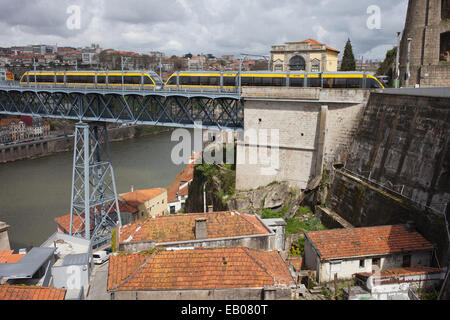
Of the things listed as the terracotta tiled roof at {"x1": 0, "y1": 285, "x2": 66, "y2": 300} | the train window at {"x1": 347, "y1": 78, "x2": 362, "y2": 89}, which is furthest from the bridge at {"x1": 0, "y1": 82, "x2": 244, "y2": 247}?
the terracotta tiled roof at {"x1": 0, "y1": 285, "x2": 66, "y2": 300}

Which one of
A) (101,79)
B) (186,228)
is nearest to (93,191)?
(101,79)

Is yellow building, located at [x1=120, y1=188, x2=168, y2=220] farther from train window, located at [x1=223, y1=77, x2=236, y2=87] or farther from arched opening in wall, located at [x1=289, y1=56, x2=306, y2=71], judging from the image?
arched opening in wall, located at [x1=289, y1=56, x2=306, y2=71]

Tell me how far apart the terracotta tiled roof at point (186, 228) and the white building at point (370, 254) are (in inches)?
80.1

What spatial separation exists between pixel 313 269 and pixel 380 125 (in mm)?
6635

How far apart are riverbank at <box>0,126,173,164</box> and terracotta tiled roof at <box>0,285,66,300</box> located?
44972 millimetres

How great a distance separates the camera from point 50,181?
121 ft

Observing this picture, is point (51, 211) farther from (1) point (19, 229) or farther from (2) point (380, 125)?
(2) point (380, 125)

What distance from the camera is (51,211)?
2842 cm

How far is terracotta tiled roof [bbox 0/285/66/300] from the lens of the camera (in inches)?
329

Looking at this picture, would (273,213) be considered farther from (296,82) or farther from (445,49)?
(445,49)

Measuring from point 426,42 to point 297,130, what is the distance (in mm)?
7894

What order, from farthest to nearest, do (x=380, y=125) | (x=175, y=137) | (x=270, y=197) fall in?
(x=175, y=137), (x=270, y=197), (x=380, y=125)

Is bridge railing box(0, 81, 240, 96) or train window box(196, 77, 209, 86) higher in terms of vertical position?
train window box(196, 77, 209, 86)
